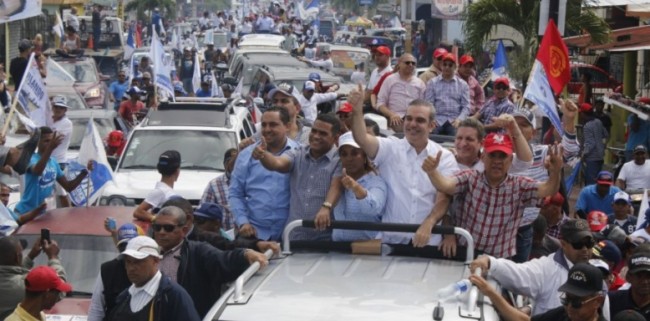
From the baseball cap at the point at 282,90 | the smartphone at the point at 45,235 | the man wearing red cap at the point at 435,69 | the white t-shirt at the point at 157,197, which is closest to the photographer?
the smartphone at the point at 45,235

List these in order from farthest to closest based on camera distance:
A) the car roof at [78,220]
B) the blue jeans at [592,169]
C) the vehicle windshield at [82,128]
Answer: the blue jeans at [592,169] < the vehicle windshield at [82,128] < the car roof at [78,220]

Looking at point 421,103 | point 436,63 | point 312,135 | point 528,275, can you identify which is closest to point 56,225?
point 312,135

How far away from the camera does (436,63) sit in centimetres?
1448

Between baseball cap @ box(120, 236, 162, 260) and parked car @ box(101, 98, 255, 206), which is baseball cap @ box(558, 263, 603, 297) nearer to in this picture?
baseball cap @ box(120, 236, 162, 260)

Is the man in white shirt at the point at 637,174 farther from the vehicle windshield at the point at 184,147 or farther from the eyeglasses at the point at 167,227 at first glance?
the eyeglasses at the point at 167,227

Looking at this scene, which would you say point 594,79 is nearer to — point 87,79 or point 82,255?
point 87,79

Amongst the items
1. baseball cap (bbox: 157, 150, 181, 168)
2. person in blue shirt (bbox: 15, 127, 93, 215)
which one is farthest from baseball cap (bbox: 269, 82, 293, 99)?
person in blue shirt (bbox: 15, 127, 93, 215)

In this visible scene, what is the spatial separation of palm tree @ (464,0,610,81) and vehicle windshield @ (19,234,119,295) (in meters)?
12.4

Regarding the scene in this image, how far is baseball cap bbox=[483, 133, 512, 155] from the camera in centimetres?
774

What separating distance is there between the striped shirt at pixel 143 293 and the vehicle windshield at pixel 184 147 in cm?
808

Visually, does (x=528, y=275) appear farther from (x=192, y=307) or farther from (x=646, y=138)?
(x=646, y=138)

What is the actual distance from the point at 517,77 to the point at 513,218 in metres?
13.7

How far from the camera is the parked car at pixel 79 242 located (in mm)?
9711

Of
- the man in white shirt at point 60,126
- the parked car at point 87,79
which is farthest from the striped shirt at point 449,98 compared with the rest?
the parked car at point 87,79
